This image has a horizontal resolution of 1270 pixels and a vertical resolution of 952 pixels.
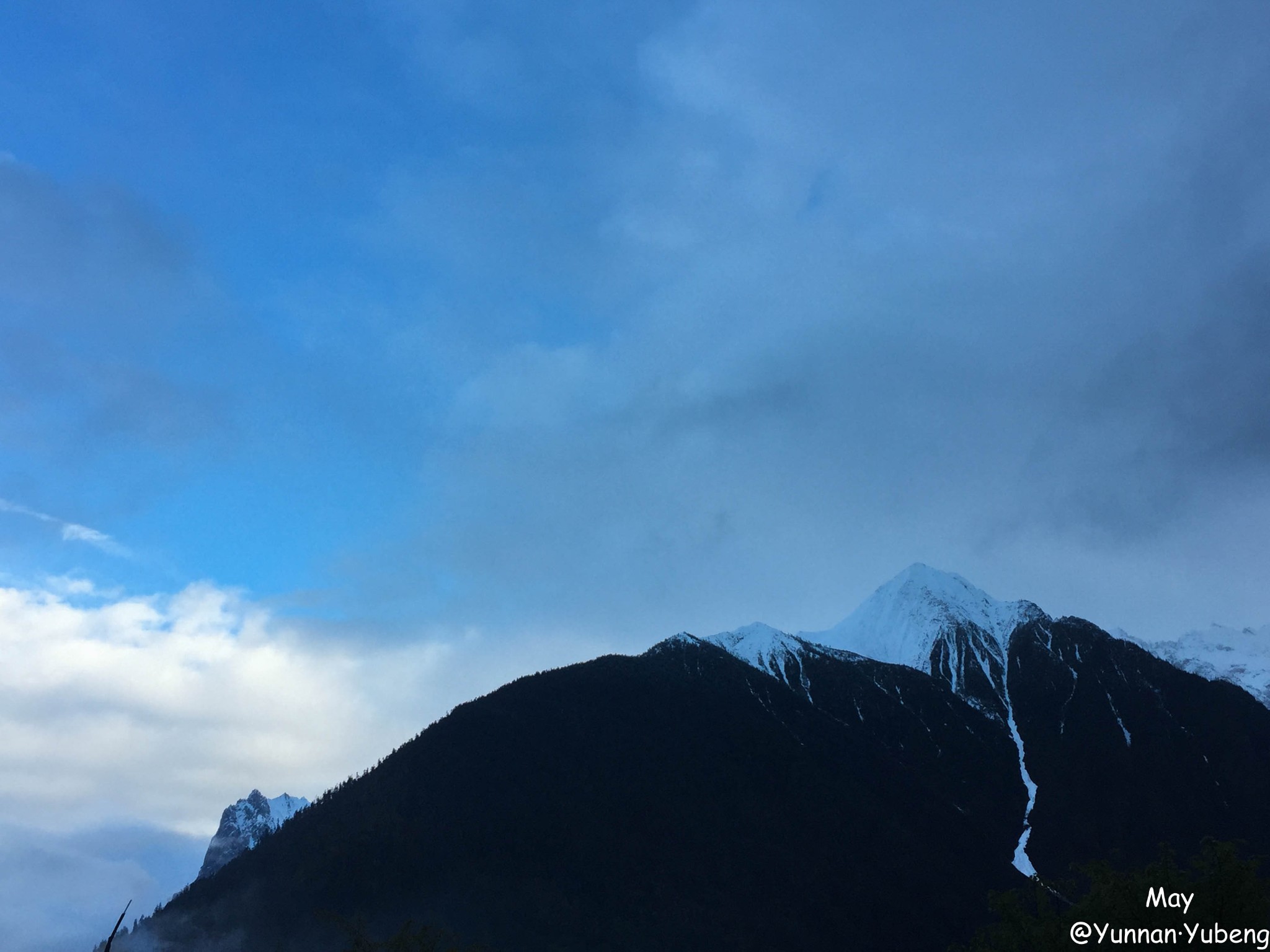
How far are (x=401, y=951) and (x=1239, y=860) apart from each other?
186 feet

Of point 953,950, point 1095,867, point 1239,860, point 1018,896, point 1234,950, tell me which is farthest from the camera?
point 953,950

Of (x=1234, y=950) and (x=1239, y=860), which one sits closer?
(x=1234, y=950)

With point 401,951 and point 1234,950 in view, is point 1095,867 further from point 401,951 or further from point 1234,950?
point 401,951

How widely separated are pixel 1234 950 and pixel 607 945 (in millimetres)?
170282

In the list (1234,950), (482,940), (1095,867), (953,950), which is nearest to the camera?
(1234,950)

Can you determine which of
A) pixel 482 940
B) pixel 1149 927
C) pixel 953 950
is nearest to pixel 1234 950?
pixel 1149 927

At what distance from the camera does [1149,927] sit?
53.7m

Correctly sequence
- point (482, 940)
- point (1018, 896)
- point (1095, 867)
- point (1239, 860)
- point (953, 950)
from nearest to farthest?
point (1239, 860), point (1095, 867), point (1018, 896), point (953, 950), point (482, 940)

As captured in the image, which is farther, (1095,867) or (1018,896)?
(1018,896)

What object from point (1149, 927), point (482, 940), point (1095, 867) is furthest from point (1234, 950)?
point (482, 940)

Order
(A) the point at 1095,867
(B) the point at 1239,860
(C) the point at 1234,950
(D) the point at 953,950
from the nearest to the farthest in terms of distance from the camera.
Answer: (C) the point at 1234,950 < (B) the point at 1239,860 < (A) the point at 1095,867 < (D) the point at 953,950

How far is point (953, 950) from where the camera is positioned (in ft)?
256

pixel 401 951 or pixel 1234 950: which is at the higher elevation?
pixel 401 951

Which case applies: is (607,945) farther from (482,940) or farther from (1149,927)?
(1149,927)
